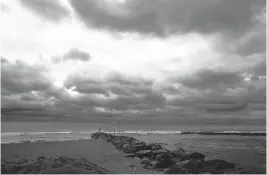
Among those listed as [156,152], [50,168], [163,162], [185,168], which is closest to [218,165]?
[185,168]

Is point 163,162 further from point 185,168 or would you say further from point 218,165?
point 218,165

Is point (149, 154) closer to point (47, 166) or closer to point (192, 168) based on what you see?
point (192, 168)

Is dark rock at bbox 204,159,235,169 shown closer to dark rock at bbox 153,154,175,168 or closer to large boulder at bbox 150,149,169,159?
dark rock at bbox 153,154,175,168

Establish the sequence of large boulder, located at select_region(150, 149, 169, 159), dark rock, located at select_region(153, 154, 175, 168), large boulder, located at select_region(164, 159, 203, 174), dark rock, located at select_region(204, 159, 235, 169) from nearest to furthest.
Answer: large boulder, located at select_region(164, 159, 203, 174), dark rock, located at select_region(204, 159, 235, 169), dark rock, located at select_region(153, 154, 175, 168), large boulder, located at select_region(150, 149, 169, 159)

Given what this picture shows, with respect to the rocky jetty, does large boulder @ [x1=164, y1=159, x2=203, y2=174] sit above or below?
below

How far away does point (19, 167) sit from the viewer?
2005cm

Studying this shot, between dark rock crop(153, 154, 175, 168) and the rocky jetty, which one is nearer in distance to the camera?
the rocky jetty

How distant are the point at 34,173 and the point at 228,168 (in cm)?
1868

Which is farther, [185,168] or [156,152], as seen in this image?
[156,152]

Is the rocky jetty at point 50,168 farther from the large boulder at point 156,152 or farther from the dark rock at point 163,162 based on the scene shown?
the large boulder at point 156,152

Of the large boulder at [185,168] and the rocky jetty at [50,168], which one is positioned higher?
the rocky jetty at [50,168]

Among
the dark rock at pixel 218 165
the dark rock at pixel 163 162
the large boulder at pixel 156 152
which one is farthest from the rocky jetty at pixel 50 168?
the dark rock at pixel 218 165

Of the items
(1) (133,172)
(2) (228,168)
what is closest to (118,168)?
(1) (133,172)

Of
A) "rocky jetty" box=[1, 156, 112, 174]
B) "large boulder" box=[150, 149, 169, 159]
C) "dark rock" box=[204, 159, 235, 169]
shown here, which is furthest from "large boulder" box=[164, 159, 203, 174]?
"large boulder" box=[150, 149, 169, 159]
